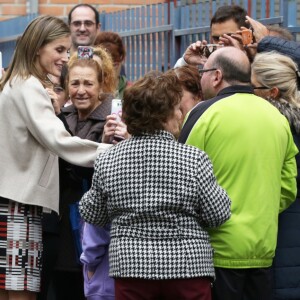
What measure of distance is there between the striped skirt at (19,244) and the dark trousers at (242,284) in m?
1.09

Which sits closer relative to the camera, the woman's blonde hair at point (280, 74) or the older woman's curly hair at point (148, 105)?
the older woman's curly hair at point (148, 105)

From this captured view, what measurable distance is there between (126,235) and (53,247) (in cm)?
118

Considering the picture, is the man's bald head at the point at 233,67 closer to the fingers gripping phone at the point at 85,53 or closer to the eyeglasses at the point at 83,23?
the fingers gripping phone at the point at 85,53

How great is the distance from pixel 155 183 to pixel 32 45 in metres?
1.29

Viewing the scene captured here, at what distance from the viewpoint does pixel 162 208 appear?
5305 mm

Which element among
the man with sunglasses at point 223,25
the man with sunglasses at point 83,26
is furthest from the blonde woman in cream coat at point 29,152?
the man with sunglasses at point 83,26

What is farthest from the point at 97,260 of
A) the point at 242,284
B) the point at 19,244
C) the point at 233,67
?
the point at 233,67

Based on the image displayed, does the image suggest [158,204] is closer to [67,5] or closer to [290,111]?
[290,111]

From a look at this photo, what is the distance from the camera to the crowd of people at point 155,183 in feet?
17.5

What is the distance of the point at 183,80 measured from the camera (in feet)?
22.2

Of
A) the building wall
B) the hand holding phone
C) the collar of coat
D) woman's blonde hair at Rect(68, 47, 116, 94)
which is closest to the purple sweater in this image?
the collar of coat

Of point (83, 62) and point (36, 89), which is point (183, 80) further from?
point (36, 89)

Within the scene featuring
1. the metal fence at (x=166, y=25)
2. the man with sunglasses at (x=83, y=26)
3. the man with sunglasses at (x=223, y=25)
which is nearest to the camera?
the man with sunglasses at (x=223, y=25)

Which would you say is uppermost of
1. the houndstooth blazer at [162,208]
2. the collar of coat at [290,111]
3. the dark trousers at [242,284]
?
the collar of coat at [290,111]
